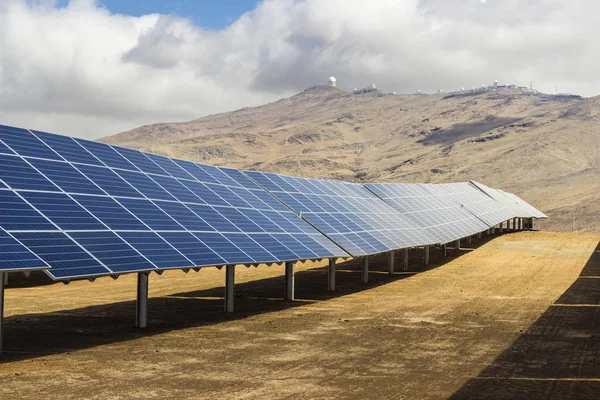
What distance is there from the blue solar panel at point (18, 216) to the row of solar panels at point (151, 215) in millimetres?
34

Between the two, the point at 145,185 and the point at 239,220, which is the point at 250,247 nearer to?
the point at 239,220

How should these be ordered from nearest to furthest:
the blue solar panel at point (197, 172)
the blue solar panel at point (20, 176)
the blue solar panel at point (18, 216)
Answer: the blue solar panel at point (18, 216) < the blue solar panel at point (20, 176) < the blue solar panel at point (197, 172)

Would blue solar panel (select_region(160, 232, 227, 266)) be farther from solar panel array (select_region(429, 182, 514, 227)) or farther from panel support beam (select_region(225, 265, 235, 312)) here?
solar panel array (select_region(429, 182, 514, 227))

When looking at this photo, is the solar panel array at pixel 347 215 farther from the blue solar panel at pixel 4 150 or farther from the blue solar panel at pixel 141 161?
the blue solar panel at pixel 4 150

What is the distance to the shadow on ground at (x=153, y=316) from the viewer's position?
71.1 ft

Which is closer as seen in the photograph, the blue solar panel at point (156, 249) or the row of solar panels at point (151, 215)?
the row of solar panels at point (151, 215)

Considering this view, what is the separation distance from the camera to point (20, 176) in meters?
21.0

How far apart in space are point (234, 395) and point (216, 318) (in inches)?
447

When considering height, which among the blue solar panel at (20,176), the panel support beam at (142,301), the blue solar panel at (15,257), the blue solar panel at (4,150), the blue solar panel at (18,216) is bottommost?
the panel support beam at (142,301)

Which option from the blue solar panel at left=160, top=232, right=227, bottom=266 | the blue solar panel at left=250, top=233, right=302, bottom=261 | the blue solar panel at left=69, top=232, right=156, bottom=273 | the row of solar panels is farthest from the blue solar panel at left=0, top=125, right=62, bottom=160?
the blue solar panel at left=250, top=233, right=302, bottom=261

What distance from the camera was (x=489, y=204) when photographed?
8181 cm

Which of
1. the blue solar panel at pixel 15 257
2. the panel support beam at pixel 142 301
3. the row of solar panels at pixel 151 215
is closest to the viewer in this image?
the blue solar panel at pixel 15 257

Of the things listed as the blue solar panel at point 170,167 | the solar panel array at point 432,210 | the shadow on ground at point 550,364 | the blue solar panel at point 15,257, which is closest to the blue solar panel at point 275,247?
the blue solar panel at point 170,167

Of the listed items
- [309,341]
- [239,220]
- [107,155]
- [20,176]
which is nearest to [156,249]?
[20,176]
